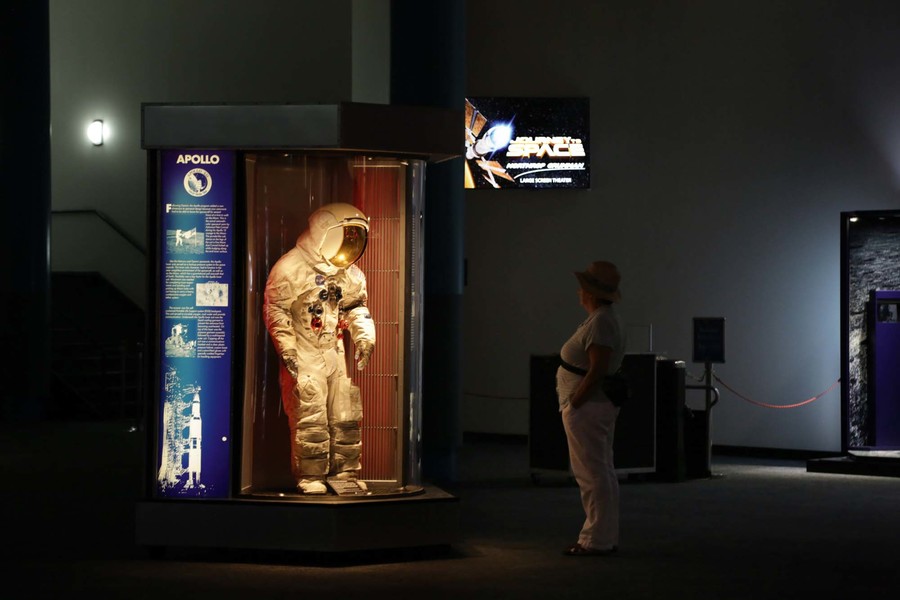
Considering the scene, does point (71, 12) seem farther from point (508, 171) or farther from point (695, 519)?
point (695, 519)

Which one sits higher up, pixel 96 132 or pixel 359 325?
pixel 96 132

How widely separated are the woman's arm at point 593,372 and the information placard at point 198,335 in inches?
75.4

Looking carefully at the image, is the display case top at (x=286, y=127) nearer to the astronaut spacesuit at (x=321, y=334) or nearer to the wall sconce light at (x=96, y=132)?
the astronaut spacesuit at (x=321, y=334)

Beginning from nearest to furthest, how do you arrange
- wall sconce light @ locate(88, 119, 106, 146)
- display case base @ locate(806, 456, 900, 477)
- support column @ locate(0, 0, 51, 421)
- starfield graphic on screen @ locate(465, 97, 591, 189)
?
display case base @ locate(806, 456, 900, 477) < starfield graphic on screen @ locate(465, 97, 591, 189) < support column @ locate(0, 0, 51, 421) < wall sconce light @ locate(88, 119, 106, 146)

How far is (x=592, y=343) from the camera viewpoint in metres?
7.95

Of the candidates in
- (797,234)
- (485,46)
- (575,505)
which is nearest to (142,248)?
(485,46)

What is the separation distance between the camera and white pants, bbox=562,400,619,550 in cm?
793

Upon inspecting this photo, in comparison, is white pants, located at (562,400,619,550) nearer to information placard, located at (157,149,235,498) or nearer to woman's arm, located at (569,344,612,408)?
woman's arm, located at (569,344,612,408)

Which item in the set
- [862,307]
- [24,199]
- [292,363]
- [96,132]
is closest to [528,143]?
[862,307]

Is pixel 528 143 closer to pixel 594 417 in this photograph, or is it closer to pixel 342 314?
pixel 342 314

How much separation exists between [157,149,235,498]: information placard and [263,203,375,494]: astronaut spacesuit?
31 cm

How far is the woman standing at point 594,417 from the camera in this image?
7.93 m

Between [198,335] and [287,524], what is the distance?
1142mm

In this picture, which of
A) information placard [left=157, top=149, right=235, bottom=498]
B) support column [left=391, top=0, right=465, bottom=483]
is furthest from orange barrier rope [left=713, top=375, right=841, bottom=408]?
information placard [left=157, top=149, right=235, bottom=498]
